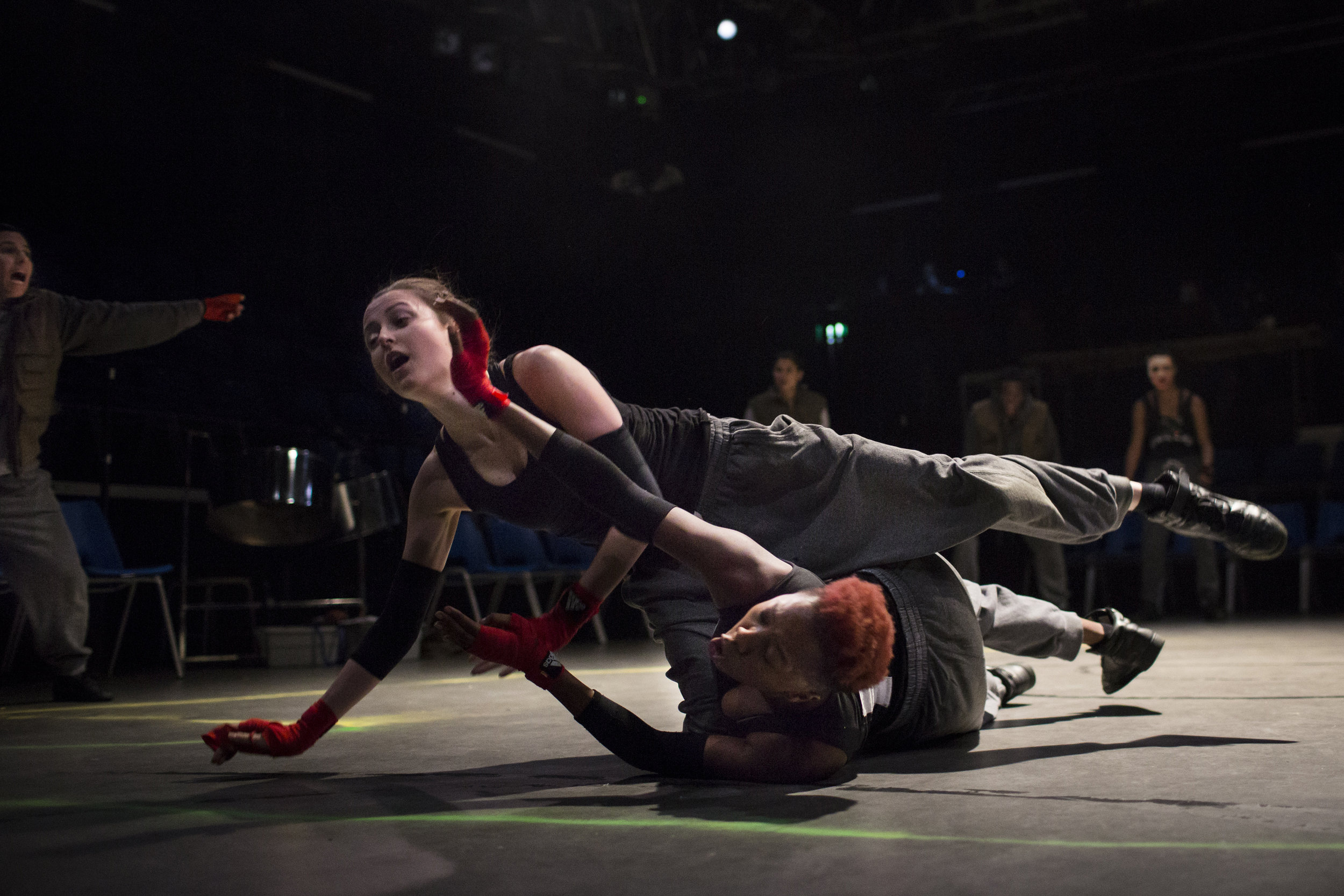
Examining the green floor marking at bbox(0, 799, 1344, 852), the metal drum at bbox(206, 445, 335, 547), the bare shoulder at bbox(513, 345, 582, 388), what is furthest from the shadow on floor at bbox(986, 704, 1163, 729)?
the metal drum at bbox(206, 445, 335, 547)

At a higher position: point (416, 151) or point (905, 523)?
point (416, 151)

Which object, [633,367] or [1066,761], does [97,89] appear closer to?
[633,367]

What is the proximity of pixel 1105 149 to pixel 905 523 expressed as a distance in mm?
8510

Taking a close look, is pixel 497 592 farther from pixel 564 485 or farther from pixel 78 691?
pixel 564 485

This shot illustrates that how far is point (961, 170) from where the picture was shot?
9.71 metres

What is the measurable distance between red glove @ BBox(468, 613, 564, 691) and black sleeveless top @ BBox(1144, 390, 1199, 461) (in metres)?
5.05

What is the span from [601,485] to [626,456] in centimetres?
18

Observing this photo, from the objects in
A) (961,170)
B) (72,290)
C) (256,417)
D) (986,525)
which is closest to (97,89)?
(72,290)

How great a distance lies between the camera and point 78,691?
3.64m

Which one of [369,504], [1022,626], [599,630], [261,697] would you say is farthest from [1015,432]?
[261,697]

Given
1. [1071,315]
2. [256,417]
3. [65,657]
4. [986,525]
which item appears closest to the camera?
[986,525]

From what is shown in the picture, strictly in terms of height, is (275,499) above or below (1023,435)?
below

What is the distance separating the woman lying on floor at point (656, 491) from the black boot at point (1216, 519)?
34 cm

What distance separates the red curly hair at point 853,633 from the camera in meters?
1.62
